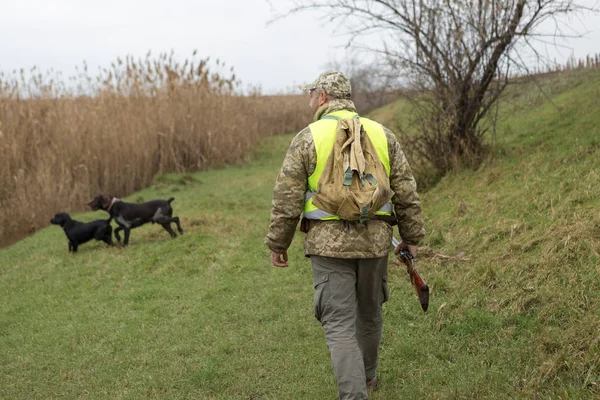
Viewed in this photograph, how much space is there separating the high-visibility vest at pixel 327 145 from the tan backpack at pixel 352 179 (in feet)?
0.16

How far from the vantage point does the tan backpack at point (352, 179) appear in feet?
11.4

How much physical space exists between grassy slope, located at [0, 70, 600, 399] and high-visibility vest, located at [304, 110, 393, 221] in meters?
1.49

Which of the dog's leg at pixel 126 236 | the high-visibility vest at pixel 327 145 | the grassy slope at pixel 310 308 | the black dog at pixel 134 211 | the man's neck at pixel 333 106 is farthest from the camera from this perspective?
the dog's leg at pixel 126 236

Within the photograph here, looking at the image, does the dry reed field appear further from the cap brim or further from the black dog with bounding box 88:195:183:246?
the cap brim

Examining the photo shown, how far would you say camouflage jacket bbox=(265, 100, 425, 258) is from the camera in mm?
3566

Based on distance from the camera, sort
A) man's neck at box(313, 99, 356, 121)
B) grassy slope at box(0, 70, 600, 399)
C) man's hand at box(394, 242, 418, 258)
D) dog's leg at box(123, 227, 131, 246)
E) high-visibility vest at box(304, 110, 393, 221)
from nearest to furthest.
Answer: high-visibility vest at box(304, 110, 393, 221), man's neck at box(313, 99, 356, 121), man's hand at box(394, 242, 418, 258), grassy slope at box(0, 70, 600, 399), dog's leg at box(123, 227, 131, 246)

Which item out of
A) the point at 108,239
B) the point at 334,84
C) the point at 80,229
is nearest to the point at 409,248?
the point at 334,84

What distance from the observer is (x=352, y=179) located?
3.53 meters

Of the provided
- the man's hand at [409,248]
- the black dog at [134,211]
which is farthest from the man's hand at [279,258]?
the black dog at [134,211]

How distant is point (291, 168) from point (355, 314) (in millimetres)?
950

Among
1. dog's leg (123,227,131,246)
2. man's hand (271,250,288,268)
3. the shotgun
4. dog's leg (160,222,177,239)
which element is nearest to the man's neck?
man's hand (271,250,288,268)

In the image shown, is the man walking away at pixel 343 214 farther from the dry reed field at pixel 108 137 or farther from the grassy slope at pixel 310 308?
the dry reed field at pixel 108 137

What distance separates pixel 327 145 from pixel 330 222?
1.48ft

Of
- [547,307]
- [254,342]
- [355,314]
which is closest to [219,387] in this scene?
[254,342]
